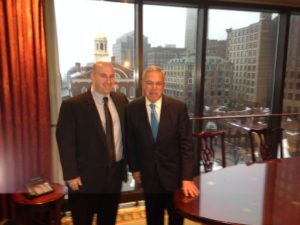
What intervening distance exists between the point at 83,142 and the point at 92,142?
0.19 ft

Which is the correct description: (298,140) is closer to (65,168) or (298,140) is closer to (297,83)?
(297,83)

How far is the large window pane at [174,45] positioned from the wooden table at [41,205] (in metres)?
1.75

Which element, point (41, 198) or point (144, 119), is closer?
point (144, 119)

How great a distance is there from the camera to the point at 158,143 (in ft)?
5.68

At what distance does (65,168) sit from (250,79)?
9.69 feet

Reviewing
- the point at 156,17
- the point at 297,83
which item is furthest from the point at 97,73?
the point at 297,83

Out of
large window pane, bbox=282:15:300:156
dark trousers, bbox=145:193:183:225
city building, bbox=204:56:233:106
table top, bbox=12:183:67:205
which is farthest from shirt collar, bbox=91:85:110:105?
large window pane, bbox=282:15:300:156

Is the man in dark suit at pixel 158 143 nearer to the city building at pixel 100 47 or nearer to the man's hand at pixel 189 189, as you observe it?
the man's hand at pixel 189 189

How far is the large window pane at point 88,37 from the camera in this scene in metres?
2.89

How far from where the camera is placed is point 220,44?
357 cm

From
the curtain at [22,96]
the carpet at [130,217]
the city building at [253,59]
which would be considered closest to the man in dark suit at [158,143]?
the carpet at [130,217]

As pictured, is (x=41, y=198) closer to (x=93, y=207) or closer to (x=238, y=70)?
(x=93, y=207)

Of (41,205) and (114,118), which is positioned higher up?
(114,118)

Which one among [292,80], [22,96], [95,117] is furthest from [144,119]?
[292,80]
